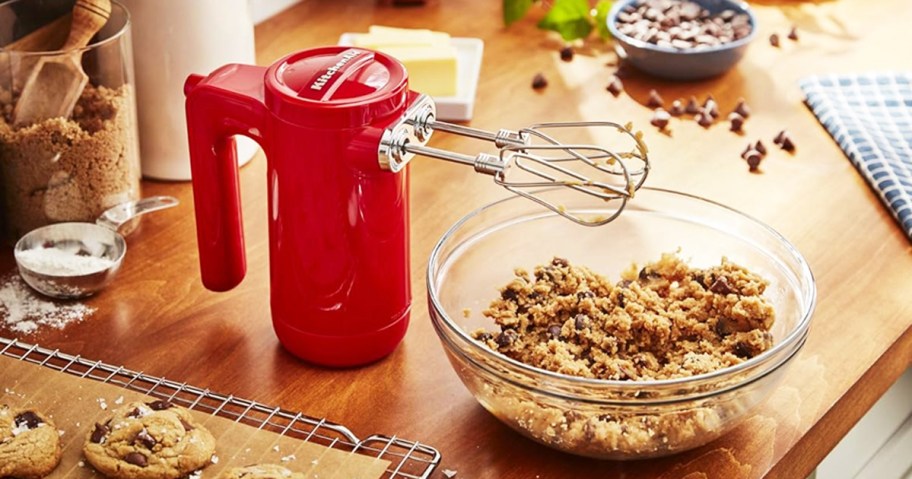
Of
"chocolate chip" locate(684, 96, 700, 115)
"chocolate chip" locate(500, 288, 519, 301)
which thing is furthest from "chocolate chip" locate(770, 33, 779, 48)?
"chocolate chip" locate(500, 288, 519, 301)

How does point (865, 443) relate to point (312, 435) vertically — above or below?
below

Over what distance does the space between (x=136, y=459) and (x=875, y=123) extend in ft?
3.49

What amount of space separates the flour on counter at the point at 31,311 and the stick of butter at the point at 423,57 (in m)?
0.56

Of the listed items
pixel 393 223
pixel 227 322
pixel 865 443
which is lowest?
pixel 865 443

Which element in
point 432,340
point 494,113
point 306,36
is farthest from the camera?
point 306,36

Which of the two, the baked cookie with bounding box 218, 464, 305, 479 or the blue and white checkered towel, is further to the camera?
the blue and white checkered towel

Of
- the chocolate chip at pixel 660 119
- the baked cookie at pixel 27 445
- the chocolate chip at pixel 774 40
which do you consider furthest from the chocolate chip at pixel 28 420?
the chocolate chip at pixel 774 40

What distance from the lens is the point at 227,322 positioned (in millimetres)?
1139

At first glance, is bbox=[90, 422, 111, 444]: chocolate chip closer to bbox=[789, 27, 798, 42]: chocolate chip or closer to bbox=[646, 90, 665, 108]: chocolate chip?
bbox=[646, 90, 665, 108]: chocolate chip

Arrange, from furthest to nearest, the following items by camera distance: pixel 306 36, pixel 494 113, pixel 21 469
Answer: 1. pixel 306 36
2. pixel 494 113
3. pixel 21 469

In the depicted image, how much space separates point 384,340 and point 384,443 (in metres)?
0.12

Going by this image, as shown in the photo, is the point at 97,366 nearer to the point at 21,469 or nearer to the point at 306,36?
the point at 21,469

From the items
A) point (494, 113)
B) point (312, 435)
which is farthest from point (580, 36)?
point (312, 435)

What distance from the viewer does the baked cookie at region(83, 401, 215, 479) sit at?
890 mm
